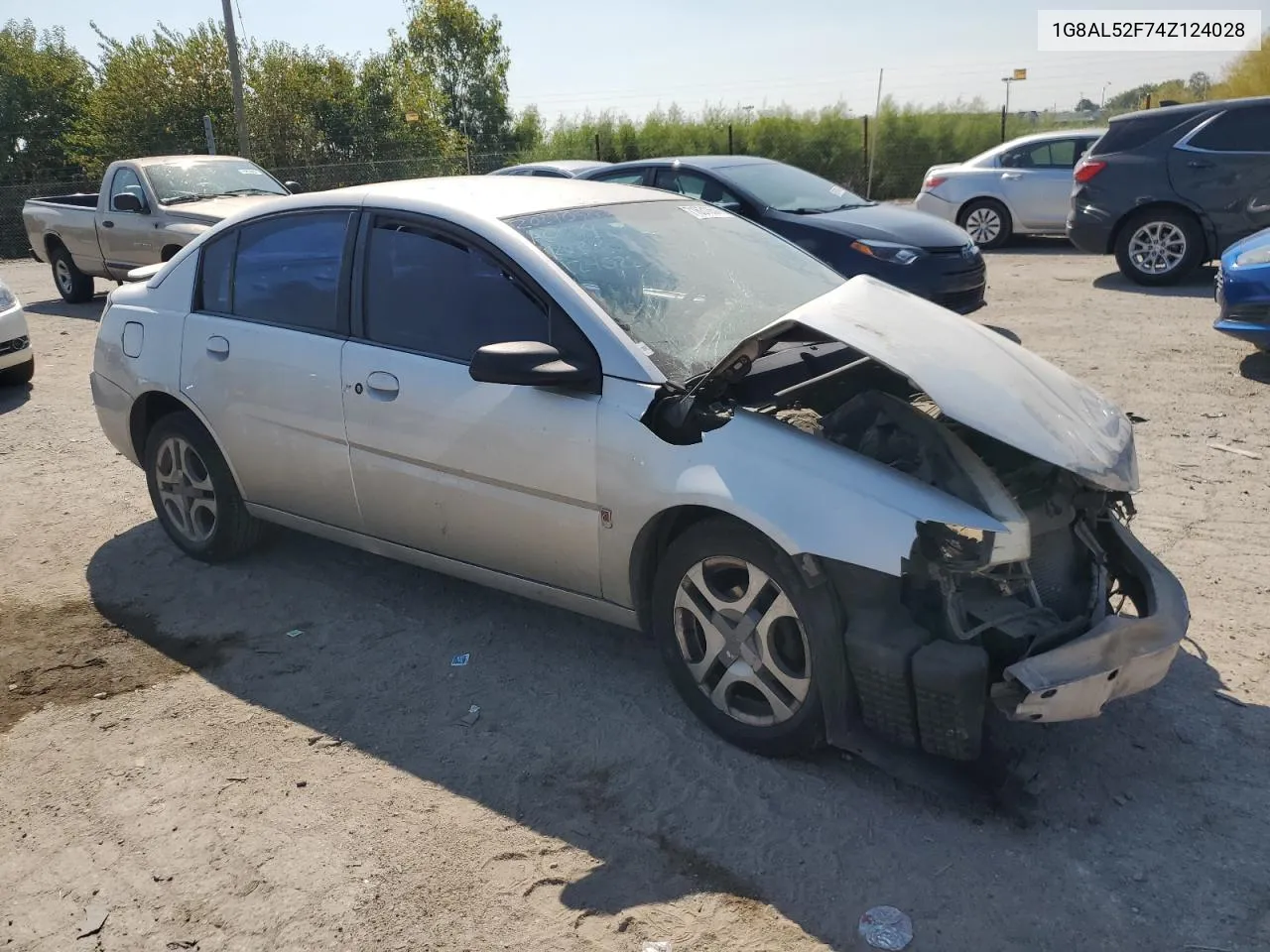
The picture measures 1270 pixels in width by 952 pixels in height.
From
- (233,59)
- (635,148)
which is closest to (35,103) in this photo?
(233,59)

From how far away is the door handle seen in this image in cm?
398

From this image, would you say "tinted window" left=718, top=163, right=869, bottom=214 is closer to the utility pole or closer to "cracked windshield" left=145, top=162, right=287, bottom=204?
"cracked windshield" left=145, top=162, right=287, bottom=204

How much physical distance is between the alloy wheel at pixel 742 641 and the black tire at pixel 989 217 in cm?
1251

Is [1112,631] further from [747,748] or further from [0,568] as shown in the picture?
Answer: [0,568]

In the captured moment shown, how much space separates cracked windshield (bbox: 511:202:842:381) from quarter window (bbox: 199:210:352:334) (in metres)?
0.93

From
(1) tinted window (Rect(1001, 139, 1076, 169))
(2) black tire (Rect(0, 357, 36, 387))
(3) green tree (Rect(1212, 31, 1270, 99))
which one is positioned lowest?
(2) black tire (Rect(0, 357, 36, 387))

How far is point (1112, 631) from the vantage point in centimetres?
296

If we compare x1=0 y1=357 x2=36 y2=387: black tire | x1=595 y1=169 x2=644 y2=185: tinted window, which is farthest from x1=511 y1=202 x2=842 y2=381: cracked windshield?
x1=0 y1=357 x2=36 y2=387: black tire

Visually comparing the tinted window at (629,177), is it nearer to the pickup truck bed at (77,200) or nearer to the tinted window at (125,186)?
the tinted window at (125,186)

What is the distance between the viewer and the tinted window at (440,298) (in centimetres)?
378

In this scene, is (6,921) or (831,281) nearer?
(6,921)

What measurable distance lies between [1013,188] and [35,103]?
31360 millimetres

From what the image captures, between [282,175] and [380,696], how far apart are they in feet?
87.6

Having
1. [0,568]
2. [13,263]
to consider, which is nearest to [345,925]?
[0,568]
